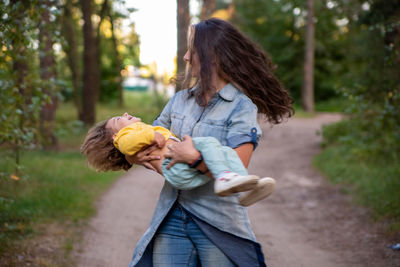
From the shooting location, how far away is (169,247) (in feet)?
8.21

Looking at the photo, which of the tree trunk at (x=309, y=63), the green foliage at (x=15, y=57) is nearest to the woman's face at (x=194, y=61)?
the green foliage at (x=15, y=57)

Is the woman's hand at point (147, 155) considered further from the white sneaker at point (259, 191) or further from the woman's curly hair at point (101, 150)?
the white sneaker at point (259, 191)

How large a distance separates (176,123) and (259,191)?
27.9 inches

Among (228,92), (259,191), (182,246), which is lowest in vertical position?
(182,246)

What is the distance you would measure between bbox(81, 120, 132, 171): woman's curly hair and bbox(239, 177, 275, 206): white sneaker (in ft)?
2.97

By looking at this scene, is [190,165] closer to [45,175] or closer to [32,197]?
[32,197]

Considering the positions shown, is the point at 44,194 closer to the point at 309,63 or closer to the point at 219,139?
the point at 219,139

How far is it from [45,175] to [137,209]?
202 centimetres

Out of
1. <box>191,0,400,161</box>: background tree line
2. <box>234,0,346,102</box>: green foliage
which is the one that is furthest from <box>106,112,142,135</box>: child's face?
<box>234,0,346,102</box>: green foliage

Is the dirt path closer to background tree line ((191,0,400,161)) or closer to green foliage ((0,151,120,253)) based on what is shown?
green foliage ((0,151,120,253))

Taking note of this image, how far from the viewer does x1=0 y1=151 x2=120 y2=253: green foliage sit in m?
5.27

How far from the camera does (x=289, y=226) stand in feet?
21.6

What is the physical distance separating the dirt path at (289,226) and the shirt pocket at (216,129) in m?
2.91

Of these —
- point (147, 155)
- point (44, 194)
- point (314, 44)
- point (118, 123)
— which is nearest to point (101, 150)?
point (118, 123)
